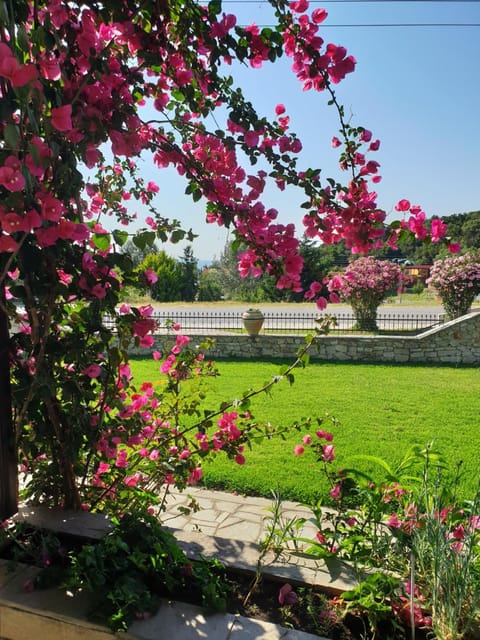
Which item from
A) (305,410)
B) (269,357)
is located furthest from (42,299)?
(269,357)

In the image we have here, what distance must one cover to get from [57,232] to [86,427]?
860 millimetres

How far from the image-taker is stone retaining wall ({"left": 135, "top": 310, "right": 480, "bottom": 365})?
8.48 meters

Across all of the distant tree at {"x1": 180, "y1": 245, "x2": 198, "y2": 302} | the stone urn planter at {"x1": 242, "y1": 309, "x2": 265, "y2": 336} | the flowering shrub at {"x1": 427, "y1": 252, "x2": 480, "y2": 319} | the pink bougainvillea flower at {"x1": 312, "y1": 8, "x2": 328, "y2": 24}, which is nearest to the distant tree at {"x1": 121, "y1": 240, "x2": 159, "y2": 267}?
the pink bougainvillea flower at {"x1": 312, "y1": 8, "x2": 328, "y2": 24}

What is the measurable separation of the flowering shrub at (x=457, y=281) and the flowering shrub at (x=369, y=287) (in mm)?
970

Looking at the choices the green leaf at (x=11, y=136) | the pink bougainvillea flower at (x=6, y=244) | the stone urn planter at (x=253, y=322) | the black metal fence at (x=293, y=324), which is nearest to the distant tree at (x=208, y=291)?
the black metal fence at (x=293, y=324)

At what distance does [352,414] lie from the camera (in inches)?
205

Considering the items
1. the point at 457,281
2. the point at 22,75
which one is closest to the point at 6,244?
the point at 22,75

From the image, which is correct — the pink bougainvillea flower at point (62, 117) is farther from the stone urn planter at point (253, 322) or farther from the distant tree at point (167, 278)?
the distant tree at point (167, 278)

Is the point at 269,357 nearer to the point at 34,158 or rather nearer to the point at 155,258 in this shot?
the point at 34,158

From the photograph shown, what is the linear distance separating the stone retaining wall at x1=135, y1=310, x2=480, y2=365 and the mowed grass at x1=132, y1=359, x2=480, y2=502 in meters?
0.53

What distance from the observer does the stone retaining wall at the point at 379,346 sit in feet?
27.8

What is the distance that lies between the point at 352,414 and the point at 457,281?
6743 mm

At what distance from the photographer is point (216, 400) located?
229 inches

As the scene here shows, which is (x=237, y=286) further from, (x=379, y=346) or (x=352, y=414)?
(x=352, y=414)
